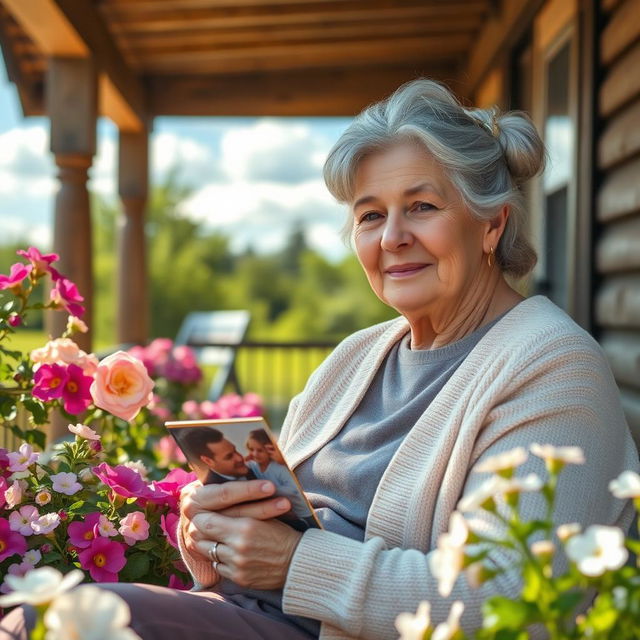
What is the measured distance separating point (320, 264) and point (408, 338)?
32.2 metres

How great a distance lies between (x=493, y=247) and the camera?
6.07 ft

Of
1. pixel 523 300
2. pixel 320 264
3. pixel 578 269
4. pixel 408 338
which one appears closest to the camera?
pixel 523 300

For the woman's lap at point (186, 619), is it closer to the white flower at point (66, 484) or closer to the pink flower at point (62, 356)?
the white flower at point (66, 484)

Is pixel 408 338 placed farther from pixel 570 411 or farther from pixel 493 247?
pixel 570 411

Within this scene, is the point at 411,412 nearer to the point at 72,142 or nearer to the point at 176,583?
the point at 176,583

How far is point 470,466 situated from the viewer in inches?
59.7

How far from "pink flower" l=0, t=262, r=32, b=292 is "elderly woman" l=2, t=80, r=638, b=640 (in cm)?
66

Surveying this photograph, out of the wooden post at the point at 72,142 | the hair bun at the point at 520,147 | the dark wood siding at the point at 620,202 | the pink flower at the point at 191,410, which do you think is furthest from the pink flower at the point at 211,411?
the hair bun at the point at 520,147

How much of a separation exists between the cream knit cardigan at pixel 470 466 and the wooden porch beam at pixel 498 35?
266cm

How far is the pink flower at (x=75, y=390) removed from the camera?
2061 millimetres

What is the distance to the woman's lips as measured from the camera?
5.88 feet

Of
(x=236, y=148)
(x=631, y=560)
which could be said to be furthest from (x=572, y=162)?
(x=236, y=148)

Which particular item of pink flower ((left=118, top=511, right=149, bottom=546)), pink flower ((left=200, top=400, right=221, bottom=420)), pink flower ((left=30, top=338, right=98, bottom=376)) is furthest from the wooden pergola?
pink flower ((left=118, top=511, right=149, bottom=546))

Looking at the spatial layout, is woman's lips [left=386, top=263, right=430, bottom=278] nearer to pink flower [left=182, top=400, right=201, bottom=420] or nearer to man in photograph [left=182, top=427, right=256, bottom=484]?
man in photograph [left=182, top=427, right=256, bottom=484]
